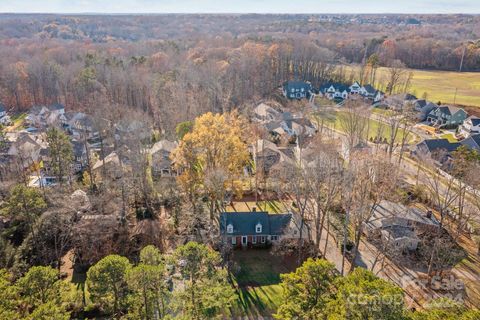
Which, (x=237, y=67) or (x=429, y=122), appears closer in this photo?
(x=429, y=122)

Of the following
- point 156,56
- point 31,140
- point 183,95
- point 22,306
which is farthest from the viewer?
point 156,56

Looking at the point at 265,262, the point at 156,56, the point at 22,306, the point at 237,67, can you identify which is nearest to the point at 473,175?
the point at 265,262

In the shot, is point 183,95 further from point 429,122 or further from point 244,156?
point 429,122

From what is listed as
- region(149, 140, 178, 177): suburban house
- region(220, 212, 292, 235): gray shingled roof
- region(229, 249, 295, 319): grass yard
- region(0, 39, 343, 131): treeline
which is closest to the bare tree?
region(220, 212, 292, 235): gray shingled roof

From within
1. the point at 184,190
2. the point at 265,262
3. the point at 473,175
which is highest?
the point at 473,175

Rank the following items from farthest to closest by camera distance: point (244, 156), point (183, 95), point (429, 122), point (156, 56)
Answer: point (156, 56)
point (429, 122)
point (183, 95)
point (244, 156)

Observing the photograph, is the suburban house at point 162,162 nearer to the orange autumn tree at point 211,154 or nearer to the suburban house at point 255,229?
the orange autumn tree at point 211,154

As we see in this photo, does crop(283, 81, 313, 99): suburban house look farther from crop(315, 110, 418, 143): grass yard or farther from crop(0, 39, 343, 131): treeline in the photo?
crop(315, 110, 418, 143): grass yard
